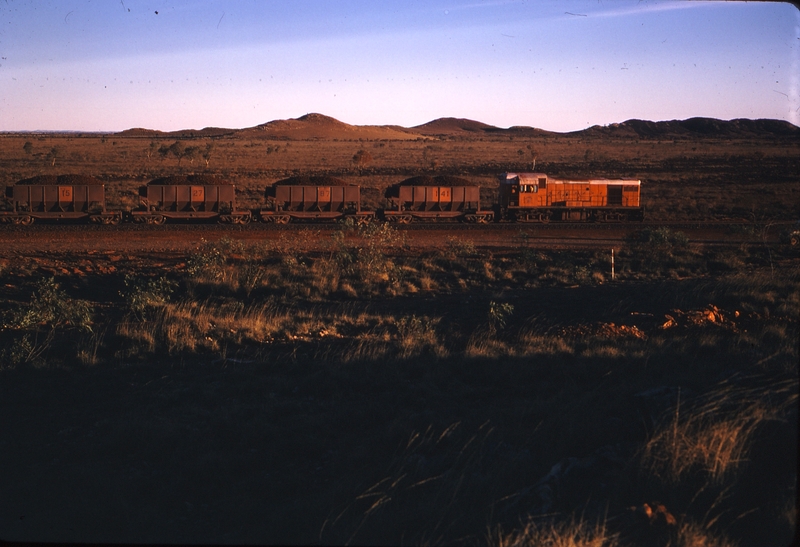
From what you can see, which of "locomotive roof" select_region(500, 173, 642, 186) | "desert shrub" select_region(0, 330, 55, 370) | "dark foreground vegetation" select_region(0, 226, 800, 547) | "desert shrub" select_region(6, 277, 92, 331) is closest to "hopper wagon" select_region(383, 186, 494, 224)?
"locomotive roof" select_region(500, 173, 642, 186)

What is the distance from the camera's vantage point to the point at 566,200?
118 ft

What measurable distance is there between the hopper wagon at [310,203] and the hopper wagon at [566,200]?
7.93 metres

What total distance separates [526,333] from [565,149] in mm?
107346

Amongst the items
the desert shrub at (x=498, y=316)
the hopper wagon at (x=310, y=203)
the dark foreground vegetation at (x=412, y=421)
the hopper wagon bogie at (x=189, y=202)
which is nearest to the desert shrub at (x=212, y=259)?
the dark foreground vegetation at (x=412, y=421)

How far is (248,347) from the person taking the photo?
453 inches

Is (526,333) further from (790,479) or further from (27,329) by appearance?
(27,329)

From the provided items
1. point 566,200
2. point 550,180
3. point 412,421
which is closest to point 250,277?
point 412,421

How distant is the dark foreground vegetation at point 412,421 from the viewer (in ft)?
16.4

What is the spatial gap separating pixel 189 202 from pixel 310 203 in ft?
19.4

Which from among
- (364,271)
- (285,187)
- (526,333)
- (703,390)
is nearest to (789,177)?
(285,187)

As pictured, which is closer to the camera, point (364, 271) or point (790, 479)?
point (790, 479)

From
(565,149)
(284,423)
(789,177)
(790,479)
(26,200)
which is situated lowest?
(284,423)

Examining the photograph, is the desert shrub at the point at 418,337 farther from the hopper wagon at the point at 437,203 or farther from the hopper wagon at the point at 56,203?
the hopper wagon at the point at 56,203

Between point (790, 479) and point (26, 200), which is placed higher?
point (26, 200)
